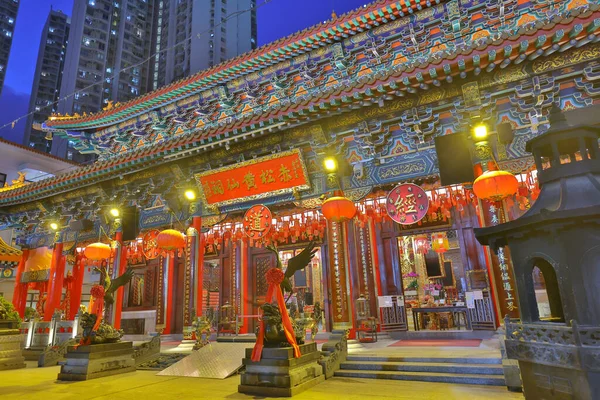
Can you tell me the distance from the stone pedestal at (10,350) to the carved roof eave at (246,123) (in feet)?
13.8

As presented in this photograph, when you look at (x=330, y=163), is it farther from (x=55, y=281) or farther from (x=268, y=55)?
(x=55, y=281)

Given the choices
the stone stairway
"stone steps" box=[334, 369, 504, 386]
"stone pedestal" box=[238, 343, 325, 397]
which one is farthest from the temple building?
"stone pedestal" box=[238, 343, 325, 397]

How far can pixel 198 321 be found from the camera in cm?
891

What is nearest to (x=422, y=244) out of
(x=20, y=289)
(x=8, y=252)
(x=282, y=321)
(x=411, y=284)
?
(x=411, y=284)

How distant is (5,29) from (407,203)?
257 ft

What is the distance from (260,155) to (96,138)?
10747 millimetres

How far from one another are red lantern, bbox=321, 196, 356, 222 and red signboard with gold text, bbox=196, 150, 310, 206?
4.12ft

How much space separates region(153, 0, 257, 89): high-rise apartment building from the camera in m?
46.6

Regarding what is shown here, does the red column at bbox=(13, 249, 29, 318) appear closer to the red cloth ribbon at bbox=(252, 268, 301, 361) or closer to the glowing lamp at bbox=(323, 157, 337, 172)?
the red cloth ribbon at bbox=(252, 268, 301, 361)

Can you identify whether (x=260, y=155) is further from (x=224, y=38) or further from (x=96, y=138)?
(x=224, y=38)

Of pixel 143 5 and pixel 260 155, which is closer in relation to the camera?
pixel 260 155

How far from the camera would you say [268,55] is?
1231 centimetres

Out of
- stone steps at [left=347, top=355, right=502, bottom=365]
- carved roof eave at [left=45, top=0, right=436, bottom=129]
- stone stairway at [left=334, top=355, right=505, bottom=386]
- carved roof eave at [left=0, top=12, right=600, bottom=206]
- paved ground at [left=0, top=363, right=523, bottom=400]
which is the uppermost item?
carved roof eave at [left=45, top=0, right=436, bottom=129]

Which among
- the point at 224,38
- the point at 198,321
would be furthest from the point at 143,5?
the point at 198,321
